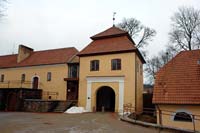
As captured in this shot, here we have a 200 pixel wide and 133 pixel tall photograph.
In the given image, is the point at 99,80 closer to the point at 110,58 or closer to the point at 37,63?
the point at 110,58

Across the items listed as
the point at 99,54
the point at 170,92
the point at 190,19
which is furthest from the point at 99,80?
the point at 190,19

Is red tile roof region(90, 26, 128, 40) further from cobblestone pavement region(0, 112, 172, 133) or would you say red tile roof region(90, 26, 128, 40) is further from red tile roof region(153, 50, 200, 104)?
cobblestone pavement region(0, 112, 172, 133)

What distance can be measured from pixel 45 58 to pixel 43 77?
3022mm

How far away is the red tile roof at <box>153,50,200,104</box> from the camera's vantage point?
15.5 metres

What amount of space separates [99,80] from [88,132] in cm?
1195

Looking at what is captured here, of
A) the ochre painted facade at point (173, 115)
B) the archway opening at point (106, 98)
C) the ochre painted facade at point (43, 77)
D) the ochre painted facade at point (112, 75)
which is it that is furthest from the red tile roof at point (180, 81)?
the ochre painted facade at point (43, 77)

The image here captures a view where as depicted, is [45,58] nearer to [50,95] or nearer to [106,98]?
[50,95]

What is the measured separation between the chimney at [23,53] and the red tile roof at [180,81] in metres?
22.2

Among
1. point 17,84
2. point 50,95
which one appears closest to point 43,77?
point 50,95

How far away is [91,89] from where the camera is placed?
2273 cm

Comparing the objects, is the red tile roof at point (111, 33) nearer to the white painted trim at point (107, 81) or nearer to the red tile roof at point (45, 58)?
the white painted trim at point (107, 81)

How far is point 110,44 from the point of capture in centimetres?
2345

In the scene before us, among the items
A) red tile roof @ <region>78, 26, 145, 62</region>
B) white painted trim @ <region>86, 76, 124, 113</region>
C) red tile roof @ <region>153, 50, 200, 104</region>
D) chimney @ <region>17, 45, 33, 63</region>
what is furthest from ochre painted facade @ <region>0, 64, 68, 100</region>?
red tile roof @ <region>153, 50, 200, 104</region>

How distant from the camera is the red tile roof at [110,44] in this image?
22062 millimetres
